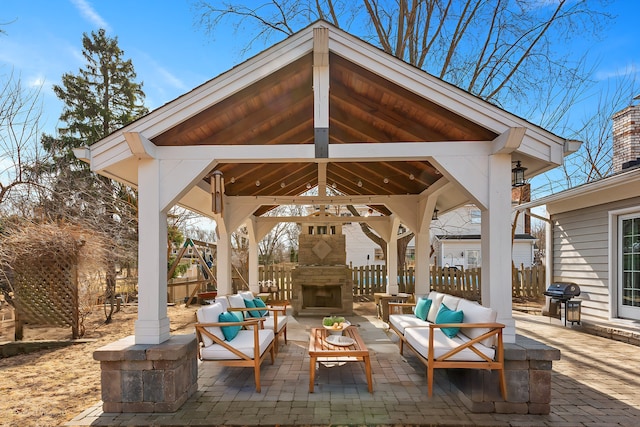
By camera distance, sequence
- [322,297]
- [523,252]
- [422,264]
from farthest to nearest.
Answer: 1. [523,252]
2. [322,297]
3. [422,264]

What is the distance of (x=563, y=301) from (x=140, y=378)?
8.33 m

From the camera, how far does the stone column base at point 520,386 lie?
353 cm

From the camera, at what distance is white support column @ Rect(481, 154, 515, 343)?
3.85 m

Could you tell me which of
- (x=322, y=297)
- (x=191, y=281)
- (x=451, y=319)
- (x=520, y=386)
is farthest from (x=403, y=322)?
(x=191, y=281)

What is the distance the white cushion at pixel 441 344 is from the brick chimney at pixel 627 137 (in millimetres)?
6062

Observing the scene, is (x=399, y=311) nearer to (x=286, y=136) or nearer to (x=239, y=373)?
(x=239, y=373)

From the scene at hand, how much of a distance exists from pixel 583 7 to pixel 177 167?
11.3 meters

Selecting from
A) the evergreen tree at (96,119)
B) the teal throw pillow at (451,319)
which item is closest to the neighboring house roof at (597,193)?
the teal throw pillow at (451,319)

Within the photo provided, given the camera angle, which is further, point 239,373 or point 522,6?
point 522,6

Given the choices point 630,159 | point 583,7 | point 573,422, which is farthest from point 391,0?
point 573,422

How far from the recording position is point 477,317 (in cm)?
403

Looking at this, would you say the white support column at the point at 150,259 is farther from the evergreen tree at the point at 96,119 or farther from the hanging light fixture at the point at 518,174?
the evergreen tree at the point at 96,119

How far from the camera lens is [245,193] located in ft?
24.8

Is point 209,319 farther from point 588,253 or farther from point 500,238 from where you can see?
point 588,253
